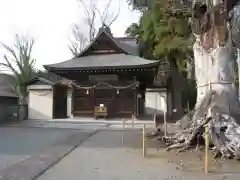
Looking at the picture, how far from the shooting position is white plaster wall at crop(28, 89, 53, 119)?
78.8 feet

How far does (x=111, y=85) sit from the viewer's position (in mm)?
22469

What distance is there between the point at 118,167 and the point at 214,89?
4798 millimetres

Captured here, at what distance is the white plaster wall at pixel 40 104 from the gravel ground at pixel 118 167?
1446 centimetres

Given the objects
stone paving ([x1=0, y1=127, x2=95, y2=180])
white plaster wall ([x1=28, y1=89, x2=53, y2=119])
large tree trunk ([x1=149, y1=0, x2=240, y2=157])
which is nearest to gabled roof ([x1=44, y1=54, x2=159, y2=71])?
white plaster wall ([x1=28, y1=89, x2=53, y2=119])

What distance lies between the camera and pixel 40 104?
2422 cm

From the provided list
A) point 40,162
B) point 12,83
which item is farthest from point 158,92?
point 12,83

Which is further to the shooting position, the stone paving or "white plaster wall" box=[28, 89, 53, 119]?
"white plaster wall" box=[28, 89, 53, 119]

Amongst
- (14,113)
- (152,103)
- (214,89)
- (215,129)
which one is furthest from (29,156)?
(152,103)

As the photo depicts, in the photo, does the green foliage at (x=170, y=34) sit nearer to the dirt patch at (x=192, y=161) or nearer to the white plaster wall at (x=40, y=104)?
the white plaster wall at (x=40, y=104)

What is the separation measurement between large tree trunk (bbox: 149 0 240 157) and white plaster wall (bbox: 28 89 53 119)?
48.0 ft

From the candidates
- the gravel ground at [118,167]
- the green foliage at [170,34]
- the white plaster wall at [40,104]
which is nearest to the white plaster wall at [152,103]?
the green foliage at [170,34]

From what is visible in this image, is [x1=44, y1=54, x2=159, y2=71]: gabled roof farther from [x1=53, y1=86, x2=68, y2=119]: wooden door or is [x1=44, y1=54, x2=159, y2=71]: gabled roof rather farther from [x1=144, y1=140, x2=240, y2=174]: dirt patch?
[x1=144, y1=140, x2=240, y2=174]: dirt patch

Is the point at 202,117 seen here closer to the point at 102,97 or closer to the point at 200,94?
the point at 200,94

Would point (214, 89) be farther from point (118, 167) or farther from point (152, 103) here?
point (152, 103)
